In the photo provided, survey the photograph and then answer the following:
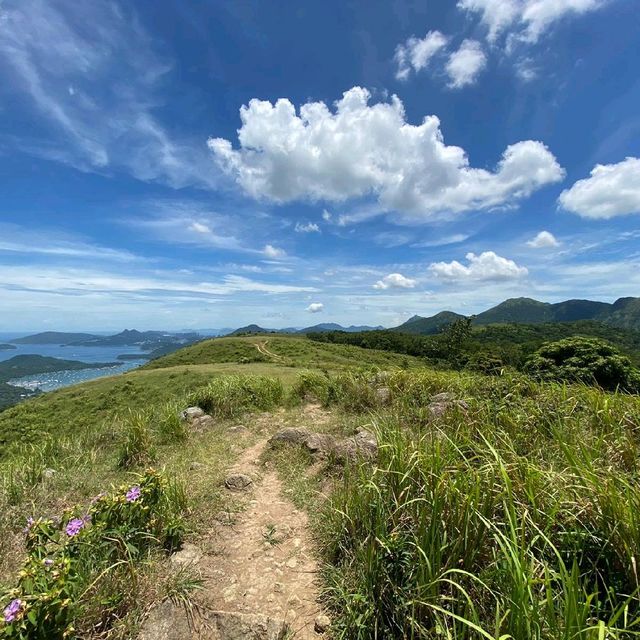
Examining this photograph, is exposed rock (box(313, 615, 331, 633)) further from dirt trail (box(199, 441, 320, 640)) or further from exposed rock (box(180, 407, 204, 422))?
exposed rock (box(180, 407, 204, 422))

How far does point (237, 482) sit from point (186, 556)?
1860 mm

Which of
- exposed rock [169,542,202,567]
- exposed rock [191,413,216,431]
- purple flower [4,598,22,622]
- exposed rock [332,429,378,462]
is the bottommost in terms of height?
exposed rock [191,413,216,431]

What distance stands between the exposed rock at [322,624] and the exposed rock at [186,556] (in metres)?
1.37

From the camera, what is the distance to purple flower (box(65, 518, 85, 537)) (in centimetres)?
293

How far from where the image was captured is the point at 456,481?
10.5ft

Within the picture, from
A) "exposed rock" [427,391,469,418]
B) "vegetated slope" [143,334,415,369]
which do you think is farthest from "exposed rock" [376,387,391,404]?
"vegetated slope" [143,334,415,369]

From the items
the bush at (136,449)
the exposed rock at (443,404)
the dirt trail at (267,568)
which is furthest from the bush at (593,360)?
the bush at (136,449)

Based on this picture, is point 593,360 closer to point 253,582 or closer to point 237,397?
point 237,397

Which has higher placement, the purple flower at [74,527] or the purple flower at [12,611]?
the purple flower at [74,527]

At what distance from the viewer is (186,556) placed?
11.9 feet

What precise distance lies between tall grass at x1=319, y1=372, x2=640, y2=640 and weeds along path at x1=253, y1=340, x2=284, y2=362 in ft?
161

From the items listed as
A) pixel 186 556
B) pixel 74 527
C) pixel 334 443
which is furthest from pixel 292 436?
pixel 74 527

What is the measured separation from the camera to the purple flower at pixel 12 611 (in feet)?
7.02

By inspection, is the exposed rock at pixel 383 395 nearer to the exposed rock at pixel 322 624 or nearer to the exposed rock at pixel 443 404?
the exposed rock at pixel 443 404
